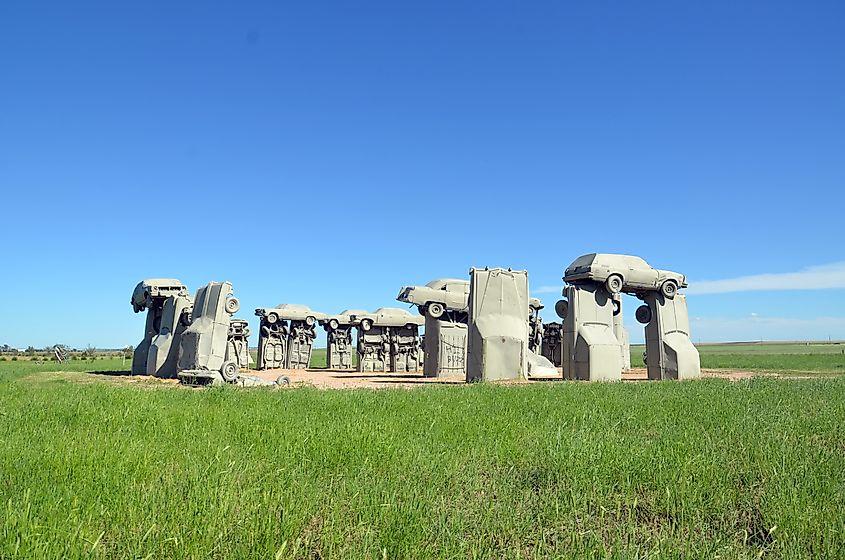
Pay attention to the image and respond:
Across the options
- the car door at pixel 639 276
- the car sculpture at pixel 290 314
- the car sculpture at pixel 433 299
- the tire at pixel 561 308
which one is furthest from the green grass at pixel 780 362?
the car sculpture at pixel 290 314

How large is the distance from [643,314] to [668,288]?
4.41 feet

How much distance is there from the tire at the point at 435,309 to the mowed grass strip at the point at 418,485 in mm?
18030

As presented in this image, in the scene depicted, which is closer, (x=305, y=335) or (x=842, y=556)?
(x=842, y=556)

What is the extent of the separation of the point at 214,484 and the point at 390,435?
2.83 m

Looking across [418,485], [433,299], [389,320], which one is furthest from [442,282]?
[418,485]

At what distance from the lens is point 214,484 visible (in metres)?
4.93

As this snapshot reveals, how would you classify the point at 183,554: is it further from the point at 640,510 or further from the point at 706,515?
the point at 706,515

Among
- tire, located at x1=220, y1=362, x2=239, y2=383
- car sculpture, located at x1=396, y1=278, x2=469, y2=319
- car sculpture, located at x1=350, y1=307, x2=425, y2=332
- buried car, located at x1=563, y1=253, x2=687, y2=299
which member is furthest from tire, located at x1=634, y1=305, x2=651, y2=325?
car sculpture, located at x1=350, y1=307, x2=425, y2=332

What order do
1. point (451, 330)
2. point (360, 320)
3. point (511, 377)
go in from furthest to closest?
point (360, 320) < point (451, 330) < point (511, 377)

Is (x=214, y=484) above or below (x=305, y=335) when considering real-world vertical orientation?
below

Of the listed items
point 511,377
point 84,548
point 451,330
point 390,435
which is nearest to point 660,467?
point 390,435

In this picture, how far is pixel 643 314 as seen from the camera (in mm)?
22359

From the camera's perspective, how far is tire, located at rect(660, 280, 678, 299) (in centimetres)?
2164

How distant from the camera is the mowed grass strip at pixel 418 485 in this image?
404cm
